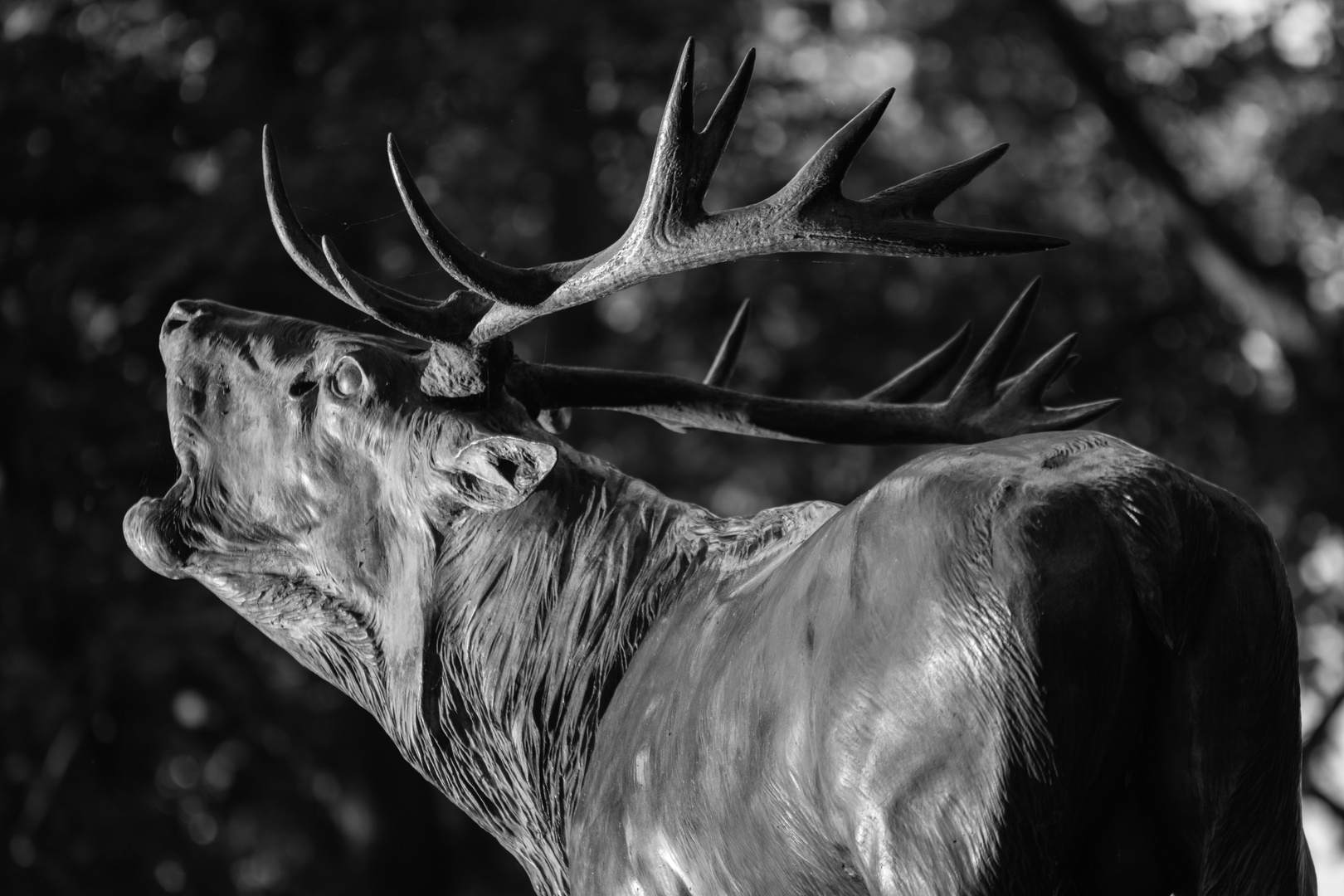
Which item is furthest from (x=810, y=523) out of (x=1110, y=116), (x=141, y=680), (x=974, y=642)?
(x=1110, y=116)

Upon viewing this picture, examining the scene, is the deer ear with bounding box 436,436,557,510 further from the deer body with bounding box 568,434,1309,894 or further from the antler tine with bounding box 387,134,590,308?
the deer body with bounding box 568,434,1309,894

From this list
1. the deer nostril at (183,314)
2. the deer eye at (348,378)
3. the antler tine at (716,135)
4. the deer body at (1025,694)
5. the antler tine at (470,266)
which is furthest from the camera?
the deer nostril at (183,314)

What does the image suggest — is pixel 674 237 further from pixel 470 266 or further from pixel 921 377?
pixel 921 377

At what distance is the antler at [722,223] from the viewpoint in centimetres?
167

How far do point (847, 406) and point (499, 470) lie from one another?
604mm

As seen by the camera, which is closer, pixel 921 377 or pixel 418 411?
pixel 418 411

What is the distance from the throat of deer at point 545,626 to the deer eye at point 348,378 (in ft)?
0.78

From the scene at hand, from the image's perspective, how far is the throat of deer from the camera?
1.93m

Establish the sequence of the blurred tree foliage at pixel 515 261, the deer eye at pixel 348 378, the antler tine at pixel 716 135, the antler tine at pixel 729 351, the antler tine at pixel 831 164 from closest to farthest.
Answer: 1. the antler tine at pixel 831 164
2. the antler tine at pixel 716 135
3. the deer eye at pixel 348 378
4. the antler tine at pixel 729 351
5. the blurred tree foliage at pixel 515 261

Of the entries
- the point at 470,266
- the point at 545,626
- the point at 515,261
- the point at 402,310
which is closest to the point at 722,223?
the point at 470,266

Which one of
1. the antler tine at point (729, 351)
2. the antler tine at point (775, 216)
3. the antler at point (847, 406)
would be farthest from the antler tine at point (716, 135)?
the antler tine at point (729, 351)

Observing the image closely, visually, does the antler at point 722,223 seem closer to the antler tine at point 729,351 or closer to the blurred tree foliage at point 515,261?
the antler tine at point 729,351

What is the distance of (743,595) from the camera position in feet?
5.89

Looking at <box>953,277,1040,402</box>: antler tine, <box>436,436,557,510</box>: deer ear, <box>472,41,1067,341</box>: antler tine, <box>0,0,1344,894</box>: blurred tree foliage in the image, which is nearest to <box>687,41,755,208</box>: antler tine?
<box>472,41,1067,341</box>: antler tine
